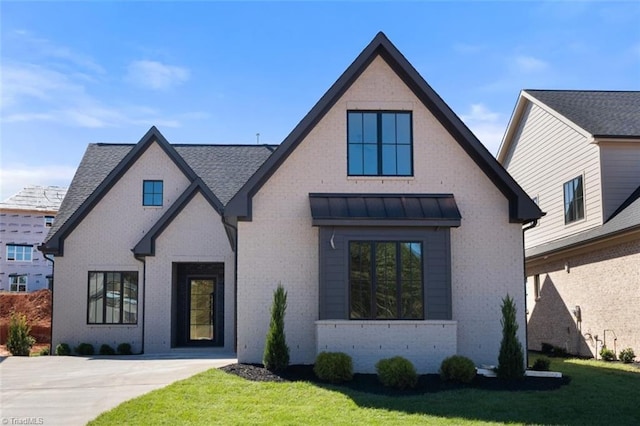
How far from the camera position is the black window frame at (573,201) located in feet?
73.7

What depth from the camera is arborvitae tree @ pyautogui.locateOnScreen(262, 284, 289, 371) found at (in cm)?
1423

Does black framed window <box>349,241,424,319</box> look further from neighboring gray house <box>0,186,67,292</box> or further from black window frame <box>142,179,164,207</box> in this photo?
neighboring gray house <box>0,186,67,292</box>

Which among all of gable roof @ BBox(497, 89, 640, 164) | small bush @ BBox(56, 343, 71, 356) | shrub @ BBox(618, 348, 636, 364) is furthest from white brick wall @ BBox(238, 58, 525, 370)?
small bush @ BBox(56, 343, 71, 356)

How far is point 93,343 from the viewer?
73.8ft

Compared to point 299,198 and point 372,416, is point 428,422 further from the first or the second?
point 299,198

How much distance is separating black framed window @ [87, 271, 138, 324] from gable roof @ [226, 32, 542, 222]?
8880mm

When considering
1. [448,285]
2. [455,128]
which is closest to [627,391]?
[448,285]

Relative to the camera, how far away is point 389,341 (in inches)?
578

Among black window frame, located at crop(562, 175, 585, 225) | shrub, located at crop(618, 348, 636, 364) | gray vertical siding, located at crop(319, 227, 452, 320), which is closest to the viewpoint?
gray vertical siding, located at crop(319, 227, 452, 320)

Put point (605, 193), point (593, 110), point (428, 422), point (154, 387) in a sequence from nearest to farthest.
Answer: point (428, 422) → point (154, 387) → point (605, 193) → point (593, 110)

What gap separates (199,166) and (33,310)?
17742 millimetres

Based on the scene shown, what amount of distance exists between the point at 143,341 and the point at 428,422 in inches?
555

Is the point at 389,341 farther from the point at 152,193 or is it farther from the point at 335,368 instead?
the point at 152,193

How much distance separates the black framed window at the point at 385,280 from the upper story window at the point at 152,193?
10.5 m
